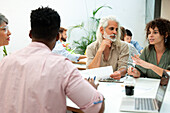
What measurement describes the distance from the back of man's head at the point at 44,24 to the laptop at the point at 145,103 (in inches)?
27.8

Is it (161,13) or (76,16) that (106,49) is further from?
(76,16)

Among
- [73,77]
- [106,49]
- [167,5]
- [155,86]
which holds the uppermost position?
[167,5]

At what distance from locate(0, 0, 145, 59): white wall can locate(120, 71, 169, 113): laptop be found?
4661 millimetres

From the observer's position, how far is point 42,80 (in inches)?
41.1

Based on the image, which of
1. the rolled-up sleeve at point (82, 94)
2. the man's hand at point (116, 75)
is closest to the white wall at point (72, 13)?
the man's hand at point (116, 75)

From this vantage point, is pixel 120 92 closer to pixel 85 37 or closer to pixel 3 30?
pixel 3 30

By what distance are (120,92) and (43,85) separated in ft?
3.21

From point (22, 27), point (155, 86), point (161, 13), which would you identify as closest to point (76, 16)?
point (22, 27)

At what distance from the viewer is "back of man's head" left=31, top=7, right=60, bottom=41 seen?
44.9 inches

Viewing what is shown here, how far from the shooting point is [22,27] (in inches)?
241

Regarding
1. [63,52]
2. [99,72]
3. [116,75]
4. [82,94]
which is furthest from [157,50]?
[63,52]

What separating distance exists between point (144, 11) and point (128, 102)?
499cm

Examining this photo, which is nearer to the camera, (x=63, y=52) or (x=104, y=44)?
(x=104, y=44)

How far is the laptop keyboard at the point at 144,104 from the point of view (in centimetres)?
145
